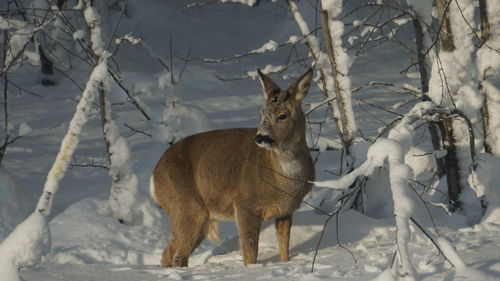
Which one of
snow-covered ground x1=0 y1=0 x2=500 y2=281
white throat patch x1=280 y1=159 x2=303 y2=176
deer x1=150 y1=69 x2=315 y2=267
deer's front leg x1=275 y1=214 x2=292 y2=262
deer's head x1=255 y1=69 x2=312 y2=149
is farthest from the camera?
deer's front leg x1=275 y1=214 x2=292 y2=262

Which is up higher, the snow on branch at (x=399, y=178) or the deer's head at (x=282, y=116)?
the deer's head at (x=282, y=116)

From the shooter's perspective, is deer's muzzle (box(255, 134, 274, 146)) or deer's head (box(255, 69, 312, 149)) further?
deer's head (box(255, 69, 312, 149))

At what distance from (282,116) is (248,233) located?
100 centimetres

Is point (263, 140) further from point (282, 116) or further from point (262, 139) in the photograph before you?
point (282, 116)

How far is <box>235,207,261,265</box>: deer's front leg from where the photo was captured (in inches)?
272

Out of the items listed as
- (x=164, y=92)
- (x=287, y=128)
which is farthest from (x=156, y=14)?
(x=287, y=128)

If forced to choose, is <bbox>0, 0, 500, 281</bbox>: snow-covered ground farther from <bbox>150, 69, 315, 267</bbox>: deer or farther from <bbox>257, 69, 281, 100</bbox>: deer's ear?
<bbox>257, 69, 281, 100</bbox>: deer's ear

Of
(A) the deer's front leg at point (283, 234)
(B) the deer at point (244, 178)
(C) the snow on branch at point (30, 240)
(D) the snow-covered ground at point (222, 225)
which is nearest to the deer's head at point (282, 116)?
(B) the deer at point (244, 178)

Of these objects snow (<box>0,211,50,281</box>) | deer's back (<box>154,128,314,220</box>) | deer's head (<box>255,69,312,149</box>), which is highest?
deer's head (<box>255,69,312,149</box>)

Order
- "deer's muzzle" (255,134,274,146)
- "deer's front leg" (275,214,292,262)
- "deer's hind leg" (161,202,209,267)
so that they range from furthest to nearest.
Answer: "deer's hind leg" (161,202,209,267), "deer's front leg" (275,214,292,262), "deer's muzzle" (255,134,274,146)

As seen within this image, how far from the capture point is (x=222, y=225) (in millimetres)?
10906

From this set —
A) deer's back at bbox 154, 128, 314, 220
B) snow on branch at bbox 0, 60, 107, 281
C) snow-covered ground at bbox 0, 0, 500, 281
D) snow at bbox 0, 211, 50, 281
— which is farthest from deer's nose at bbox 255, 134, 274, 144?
snow at bbox 0, 211, 50, 281

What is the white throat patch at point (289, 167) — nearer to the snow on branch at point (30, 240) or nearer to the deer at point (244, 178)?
the deer at point (244, 178)

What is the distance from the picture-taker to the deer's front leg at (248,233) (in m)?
6.91
